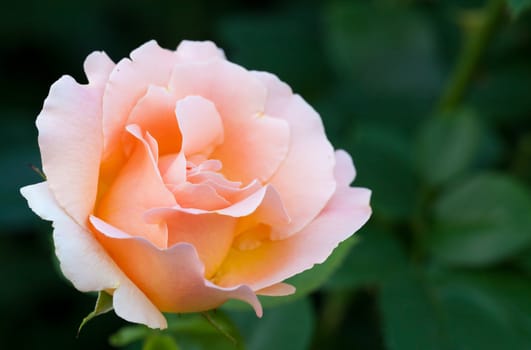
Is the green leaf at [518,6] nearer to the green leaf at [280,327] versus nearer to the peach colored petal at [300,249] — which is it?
the peach colored petal at [300,249]

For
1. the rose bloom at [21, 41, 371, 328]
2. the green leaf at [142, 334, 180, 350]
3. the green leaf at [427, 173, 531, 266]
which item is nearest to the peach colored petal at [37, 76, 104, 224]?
the rose bloom at [21, 41, 371, 328]

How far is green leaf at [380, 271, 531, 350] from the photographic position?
3.31 feet

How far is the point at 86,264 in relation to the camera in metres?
0.64

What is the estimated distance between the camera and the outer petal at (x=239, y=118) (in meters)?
0.77

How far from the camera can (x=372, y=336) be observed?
1.43 metres

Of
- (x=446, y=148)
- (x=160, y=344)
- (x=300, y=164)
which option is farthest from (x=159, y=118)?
(x=446, y=148)

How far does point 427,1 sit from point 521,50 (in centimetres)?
26

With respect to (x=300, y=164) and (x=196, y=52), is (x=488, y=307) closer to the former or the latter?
(x=300, y=164)

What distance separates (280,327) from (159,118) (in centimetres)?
40

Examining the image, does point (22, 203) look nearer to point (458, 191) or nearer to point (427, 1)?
point (458, 191)

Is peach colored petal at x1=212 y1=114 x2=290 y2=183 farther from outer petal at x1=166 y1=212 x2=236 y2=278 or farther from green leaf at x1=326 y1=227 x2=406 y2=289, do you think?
green leaf at x1=326 y1=227 x2=406 y2=289

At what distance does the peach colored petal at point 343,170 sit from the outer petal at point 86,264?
0.25 m

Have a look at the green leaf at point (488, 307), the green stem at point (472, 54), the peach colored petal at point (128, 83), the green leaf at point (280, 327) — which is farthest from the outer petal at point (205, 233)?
the green stem at point (472, 54)

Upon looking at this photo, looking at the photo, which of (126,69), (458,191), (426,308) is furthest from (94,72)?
(458,191)
